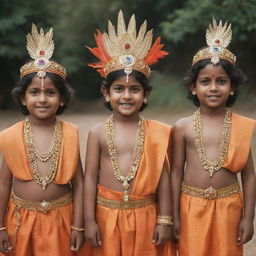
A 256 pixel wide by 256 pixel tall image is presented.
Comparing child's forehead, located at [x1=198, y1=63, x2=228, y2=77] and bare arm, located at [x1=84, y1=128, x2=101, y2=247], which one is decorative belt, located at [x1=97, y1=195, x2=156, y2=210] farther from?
child's forehead, located at [x1=198, y1=63, x2=228, y2=77]

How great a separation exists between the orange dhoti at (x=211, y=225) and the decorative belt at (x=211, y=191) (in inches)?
0.9

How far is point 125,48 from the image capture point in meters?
3.30

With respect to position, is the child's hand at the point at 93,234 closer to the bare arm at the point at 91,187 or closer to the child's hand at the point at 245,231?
the bare arm at the point at 91,187

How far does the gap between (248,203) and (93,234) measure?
112 centimetres

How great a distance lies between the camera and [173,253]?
3.44 meters

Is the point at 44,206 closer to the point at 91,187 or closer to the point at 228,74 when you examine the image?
the point at 91,187

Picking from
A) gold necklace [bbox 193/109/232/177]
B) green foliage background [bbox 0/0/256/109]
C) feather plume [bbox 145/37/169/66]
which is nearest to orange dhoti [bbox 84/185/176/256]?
gold necklace [bbox 193/109/232/177]

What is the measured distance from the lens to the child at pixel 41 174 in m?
3.26

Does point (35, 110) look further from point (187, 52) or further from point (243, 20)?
point (187, 52)

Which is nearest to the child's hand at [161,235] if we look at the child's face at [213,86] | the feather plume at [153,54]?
the child's face at [213,86]

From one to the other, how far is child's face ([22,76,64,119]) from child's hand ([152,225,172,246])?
43.4 inches

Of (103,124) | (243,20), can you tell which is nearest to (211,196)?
(103,124)

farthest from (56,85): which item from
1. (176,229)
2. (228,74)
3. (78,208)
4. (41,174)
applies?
(176,229)

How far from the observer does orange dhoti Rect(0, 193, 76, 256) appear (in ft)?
10.6
